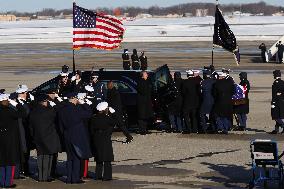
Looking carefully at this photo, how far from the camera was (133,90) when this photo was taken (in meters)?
18.8

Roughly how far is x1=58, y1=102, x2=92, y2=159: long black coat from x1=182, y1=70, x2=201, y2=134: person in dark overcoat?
18.4 ft

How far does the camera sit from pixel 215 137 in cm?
1803

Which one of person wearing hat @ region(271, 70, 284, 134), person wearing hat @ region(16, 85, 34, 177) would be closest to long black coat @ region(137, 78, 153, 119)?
person wearing hat @ region(271, 70, 284, 134)

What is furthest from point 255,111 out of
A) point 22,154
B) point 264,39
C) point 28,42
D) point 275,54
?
point 28,42

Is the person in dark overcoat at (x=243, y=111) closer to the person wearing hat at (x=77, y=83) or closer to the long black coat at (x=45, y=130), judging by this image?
the person wearing hat at (x=77, y=83)

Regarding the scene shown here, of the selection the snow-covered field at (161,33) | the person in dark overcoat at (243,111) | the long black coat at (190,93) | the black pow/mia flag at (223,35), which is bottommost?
the snow-covered field at (161,33)

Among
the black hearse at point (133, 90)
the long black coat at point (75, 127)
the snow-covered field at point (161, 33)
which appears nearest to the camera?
the long black coat at point (75, 127)

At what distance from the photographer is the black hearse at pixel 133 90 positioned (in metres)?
18.7

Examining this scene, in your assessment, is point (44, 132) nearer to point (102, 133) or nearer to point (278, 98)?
point (102, 133)

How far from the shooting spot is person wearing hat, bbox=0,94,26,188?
42.0 ft

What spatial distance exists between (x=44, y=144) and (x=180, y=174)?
2.52m

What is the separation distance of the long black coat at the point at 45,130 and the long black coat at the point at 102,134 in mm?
715

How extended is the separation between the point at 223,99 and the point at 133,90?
2.26 metres

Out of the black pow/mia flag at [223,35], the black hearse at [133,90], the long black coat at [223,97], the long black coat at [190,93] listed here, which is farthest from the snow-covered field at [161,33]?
the long black coat at [223,97]
